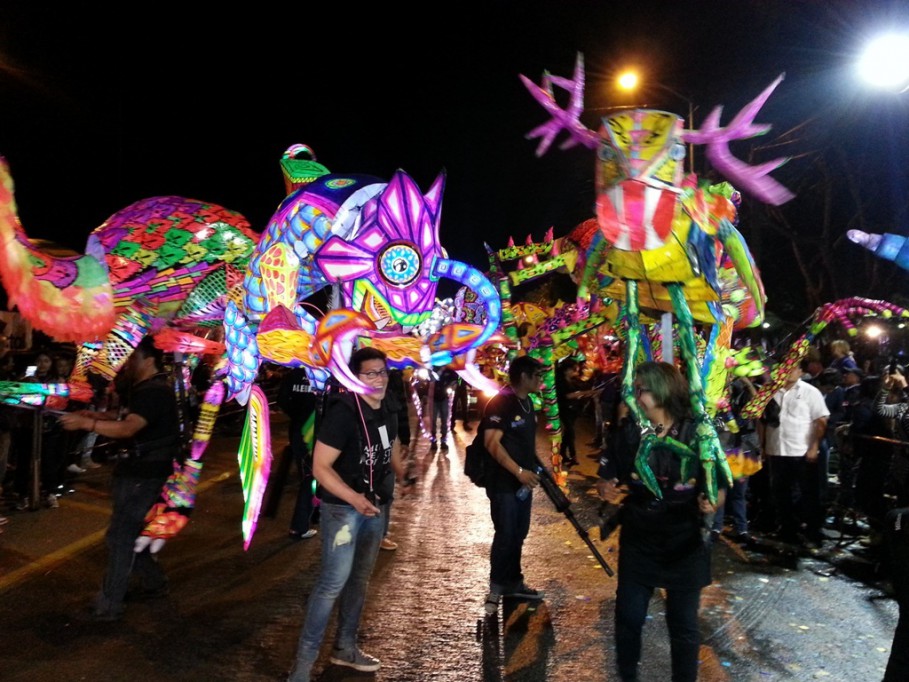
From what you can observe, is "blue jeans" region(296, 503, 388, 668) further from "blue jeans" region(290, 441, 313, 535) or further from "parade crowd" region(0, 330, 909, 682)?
"blue jeans" region(290, 441, 313, 535)

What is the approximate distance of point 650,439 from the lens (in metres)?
3.23

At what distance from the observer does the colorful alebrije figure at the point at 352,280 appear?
183 inches

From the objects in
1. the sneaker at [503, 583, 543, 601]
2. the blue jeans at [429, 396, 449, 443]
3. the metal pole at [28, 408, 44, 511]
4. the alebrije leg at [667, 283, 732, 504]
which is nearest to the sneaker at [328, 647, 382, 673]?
the sneaker at [503, 583, 543, 601]

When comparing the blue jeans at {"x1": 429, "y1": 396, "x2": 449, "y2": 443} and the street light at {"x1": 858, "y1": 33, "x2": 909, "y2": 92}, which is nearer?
the street light at {"x1": 858, "y1": 33, "x2": 909, "y2": 92}

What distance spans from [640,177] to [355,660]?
2.98 metres

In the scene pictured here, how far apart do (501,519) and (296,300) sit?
2.12 meters

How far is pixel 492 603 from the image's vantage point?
4.66 metres

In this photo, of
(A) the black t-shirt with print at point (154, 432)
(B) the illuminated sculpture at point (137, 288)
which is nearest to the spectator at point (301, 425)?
(B) the illuminated sculpture at point (137, 288)

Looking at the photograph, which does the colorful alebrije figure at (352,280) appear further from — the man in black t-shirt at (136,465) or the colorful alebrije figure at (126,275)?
the man in black t-shirt at (136,465)

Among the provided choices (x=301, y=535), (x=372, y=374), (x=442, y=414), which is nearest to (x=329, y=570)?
(x=372, y=374)

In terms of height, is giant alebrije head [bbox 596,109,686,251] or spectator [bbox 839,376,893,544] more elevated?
giant alebrije head [bbox 596,109,686,251]

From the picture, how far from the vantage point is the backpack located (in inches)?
192

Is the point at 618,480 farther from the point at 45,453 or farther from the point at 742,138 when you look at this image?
the point at 45,453

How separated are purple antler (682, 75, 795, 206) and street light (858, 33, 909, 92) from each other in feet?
12.7
